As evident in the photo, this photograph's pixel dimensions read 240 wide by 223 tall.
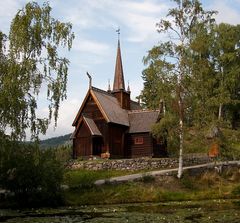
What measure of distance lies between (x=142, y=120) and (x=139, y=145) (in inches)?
110

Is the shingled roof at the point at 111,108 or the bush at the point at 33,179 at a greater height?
the shingled roof at the point at 111,108

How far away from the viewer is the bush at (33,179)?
26.7 meters

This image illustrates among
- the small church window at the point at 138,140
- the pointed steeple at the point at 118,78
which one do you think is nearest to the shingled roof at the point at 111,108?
the pointed steeple at the point at 118,78

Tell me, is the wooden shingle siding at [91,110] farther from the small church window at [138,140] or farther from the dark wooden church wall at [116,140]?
the small church window at [138,140]

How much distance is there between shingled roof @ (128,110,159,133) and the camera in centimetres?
4556

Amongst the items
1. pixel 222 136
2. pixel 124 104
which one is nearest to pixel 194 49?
pixel 222 136

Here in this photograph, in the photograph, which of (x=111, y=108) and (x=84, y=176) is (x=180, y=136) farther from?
(x=111, y=108)

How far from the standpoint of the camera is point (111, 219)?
763 inches

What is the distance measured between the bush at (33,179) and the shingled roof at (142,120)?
1790 centimetres

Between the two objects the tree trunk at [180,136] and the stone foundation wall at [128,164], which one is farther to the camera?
the stone foundation wall at [128,164]

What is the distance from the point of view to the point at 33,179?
90.6 feet

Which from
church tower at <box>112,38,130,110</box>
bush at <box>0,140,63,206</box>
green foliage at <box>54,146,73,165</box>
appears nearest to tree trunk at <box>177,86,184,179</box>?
green foliage at <box>54,146,73,165</box>

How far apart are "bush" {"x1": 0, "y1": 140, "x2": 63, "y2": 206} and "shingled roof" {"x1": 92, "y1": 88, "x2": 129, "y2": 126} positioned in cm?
1601

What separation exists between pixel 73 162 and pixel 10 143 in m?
19.2
